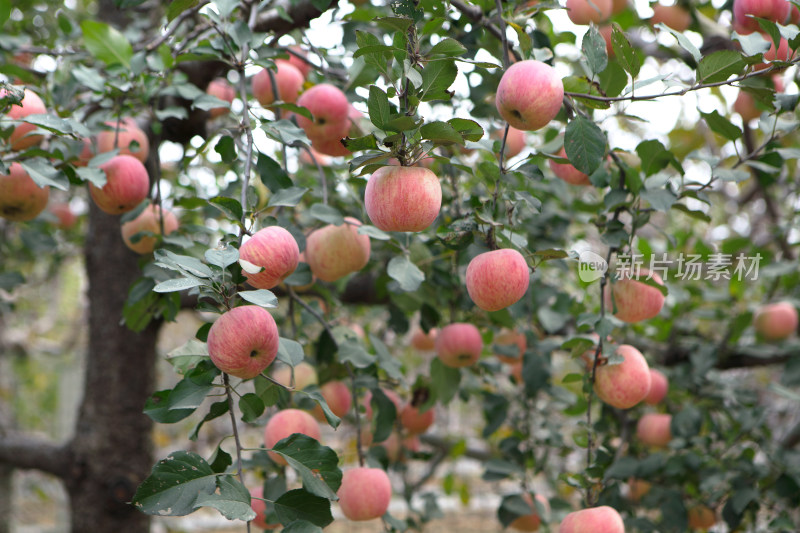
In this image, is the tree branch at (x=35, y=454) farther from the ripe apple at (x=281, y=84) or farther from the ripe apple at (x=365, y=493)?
the ripe apple at (x=281, y=84)

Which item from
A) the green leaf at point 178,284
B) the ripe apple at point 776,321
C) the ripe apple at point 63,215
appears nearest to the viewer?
the green leaf at point 178,284

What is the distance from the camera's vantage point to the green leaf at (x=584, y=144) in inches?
33.3

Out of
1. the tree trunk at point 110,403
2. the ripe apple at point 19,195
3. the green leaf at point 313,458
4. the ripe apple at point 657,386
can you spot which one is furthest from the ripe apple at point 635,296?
the tree trunk at point 110,403

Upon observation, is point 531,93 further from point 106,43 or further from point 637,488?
point 637,488

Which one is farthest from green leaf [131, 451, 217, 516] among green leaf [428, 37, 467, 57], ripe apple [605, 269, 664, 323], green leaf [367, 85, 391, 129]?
ripe apple [605, 269, 664, 323]

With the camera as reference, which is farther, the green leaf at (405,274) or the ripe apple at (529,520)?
the ripe apple at (529,520)

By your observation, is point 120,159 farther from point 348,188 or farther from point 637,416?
point 637,416

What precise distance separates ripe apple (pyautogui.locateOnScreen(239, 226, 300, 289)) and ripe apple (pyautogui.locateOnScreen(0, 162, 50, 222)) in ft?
1.79

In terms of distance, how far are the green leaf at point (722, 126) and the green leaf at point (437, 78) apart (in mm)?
479

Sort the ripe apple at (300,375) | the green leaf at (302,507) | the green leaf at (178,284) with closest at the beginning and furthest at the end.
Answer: the green leaf at (178,284) < the green leaf at (302,507) < the ripe apple at (300,375)

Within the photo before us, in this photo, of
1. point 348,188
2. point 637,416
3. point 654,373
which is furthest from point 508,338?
point 348,188

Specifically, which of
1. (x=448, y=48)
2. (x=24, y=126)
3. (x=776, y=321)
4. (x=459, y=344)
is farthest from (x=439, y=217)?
(x=776, y=321)

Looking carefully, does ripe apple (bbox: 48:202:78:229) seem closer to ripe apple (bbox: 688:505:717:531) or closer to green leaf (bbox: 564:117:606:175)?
green leaf (bbox: 564:117:606:175)

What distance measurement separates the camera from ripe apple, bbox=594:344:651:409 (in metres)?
0.98
